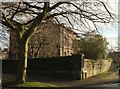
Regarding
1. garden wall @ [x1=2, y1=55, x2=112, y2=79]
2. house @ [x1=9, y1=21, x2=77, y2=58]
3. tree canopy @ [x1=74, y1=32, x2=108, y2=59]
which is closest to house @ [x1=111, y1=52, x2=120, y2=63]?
tree canopy @ [x1=74, y1=32, x2=108, y2=59]

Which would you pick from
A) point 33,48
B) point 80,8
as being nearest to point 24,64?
point 80,8

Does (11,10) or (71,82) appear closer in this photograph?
(11,10)

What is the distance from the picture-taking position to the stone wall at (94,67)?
21.2 meters

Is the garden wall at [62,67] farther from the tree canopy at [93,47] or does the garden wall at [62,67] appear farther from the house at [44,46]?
the house at [44,46]

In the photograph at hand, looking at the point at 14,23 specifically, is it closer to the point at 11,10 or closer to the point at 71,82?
the point at 11,10

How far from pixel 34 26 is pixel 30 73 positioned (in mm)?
7698

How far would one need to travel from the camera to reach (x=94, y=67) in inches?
949

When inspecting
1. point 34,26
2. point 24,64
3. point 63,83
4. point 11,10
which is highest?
point 11,10

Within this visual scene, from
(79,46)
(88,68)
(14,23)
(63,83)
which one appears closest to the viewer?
(14,23)

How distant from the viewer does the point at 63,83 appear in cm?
1886

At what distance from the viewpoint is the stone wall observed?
21.2 meters

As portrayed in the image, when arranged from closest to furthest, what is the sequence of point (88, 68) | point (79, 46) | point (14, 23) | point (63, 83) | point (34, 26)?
point (34, 26)
point (14, 23)
point (63, 83)
point (88, 68)
point (79, 46)

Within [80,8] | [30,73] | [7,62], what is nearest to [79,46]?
[30,73]

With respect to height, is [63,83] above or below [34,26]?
below
